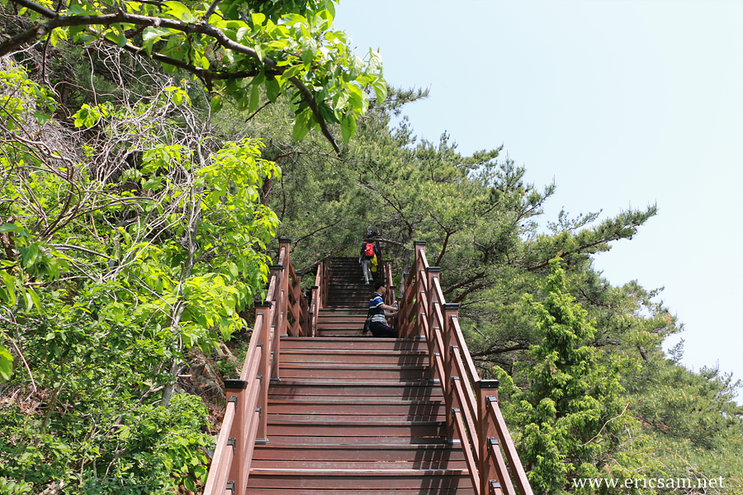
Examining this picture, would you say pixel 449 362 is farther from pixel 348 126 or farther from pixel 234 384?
pixel 348 126

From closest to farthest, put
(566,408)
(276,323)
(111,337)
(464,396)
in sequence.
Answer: (111,337), (464,396), (276,323), (566,408)

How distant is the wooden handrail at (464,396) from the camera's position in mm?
3389

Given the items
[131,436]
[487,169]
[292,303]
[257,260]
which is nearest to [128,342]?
[131,436]

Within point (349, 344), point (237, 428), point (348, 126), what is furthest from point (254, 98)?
point (349, 344)

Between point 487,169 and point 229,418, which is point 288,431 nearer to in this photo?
point 229,418

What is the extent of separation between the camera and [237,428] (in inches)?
138

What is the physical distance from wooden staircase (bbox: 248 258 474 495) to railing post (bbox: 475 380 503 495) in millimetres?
603

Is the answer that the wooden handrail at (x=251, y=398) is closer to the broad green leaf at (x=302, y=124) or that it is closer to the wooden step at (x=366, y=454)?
the wooden step at (x=366, y=454)

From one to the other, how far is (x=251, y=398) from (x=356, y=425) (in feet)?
4.00

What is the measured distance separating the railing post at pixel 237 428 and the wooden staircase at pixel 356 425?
0.62 m

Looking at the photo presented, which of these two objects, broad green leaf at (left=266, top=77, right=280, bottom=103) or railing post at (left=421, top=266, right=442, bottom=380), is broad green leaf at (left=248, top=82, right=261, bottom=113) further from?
railing post at (left=421, top=266, right=442, bottom=380)

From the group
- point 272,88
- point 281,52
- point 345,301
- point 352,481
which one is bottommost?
point 352,481

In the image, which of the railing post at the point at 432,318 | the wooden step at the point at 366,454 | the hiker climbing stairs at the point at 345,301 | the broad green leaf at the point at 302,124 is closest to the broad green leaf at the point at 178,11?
the broad green leaf at the point at 302,124

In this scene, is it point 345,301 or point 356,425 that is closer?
point 356,425
